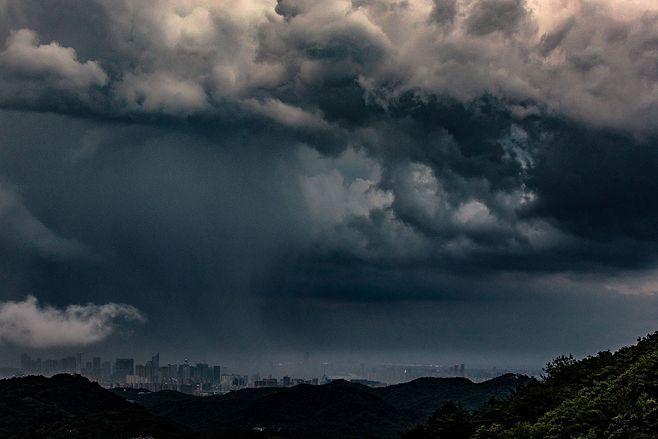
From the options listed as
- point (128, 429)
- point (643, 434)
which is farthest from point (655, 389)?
point (128, 429)

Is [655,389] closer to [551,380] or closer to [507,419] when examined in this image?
[507,419]

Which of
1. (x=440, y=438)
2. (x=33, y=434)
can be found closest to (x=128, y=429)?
(x=33, y=434)

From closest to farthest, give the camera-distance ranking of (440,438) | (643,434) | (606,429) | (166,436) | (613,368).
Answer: (643,434) → (606,429) → (613,368) → (440,438) → (166,436)

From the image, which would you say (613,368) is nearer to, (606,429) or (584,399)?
(584,399)

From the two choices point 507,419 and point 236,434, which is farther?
point 236,434

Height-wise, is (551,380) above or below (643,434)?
above

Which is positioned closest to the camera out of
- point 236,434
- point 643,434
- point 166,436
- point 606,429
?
point 643,434
